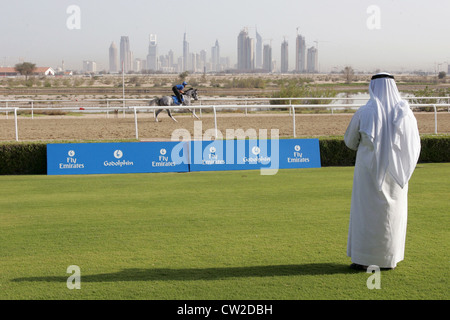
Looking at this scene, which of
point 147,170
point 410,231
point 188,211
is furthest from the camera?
point 147,170

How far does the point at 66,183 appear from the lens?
31.1ft

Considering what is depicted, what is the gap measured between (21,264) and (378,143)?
319cm

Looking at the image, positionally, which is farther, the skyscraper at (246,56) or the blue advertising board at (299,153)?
the skyscraper at (246,56)

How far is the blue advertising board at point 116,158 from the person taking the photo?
10734 mm

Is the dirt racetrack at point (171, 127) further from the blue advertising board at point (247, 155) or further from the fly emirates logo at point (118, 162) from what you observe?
the fly emirates logo at point (118, 162)

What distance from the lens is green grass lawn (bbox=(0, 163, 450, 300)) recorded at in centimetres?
431

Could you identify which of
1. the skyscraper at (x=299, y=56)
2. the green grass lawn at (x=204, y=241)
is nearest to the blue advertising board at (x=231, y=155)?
the green grass lawn at (x=204, y=241)

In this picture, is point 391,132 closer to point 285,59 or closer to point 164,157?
point 164,157

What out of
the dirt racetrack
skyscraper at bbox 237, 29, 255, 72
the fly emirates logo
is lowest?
the fly emirates logo

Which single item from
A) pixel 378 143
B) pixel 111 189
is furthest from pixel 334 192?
pixel 378 143

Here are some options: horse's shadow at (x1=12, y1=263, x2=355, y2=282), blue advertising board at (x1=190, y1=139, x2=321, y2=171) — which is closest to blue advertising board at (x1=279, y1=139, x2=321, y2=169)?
blue advertising board at (x1=190, y1=139, x2=321, y2=171)

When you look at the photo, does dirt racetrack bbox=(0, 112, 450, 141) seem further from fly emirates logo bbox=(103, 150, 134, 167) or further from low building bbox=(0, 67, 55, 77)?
low building bbox=(0, 67, 55, 77)

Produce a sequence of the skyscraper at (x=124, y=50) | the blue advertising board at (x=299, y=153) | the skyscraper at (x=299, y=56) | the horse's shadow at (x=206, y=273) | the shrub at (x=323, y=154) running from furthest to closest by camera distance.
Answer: the skyscraper at (x=299, y=56) → the skyscraper at (x=124, y=50) → the blue advertising board at (x=299, y=153) → the shrub at (x=323, y=154) → the horse's shadow at (x=206, y=273)

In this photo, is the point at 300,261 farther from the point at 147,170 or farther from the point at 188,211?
the point at 147,170
